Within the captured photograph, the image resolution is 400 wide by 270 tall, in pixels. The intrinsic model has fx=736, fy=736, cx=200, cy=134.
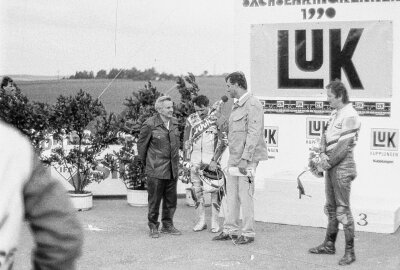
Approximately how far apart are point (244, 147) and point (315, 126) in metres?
1.54

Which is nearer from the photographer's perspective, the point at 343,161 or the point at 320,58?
the point at 343,161

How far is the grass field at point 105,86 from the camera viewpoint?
37.7ft

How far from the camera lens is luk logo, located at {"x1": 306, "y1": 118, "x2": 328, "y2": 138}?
29.4 feet

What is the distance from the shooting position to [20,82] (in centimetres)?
1161

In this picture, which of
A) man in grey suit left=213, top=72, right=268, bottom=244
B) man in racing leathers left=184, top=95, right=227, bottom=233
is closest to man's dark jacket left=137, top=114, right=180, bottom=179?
man in racing leathers left=184, top=95, right=227, bottom=233

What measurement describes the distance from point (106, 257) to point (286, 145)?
2.90 m

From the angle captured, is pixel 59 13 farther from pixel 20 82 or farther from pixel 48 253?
pixel 48 253

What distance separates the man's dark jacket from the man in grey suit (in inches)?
28.8

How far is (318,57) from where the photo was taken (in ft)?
29.4

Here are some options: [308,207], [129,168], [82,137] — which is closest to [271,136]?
[308,207]

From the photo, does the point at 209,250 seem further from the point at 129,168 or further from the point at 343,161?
the point at 129,168

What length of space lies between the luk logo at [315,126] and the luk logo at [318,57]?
0.41 metres

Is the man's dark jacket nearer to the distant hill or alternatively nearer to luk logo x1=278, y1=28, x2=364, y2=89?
luk logo x1=278, y1=28, x2=364, y2=89

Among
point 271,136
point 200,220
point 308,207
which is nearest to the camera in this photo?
point 200,220
